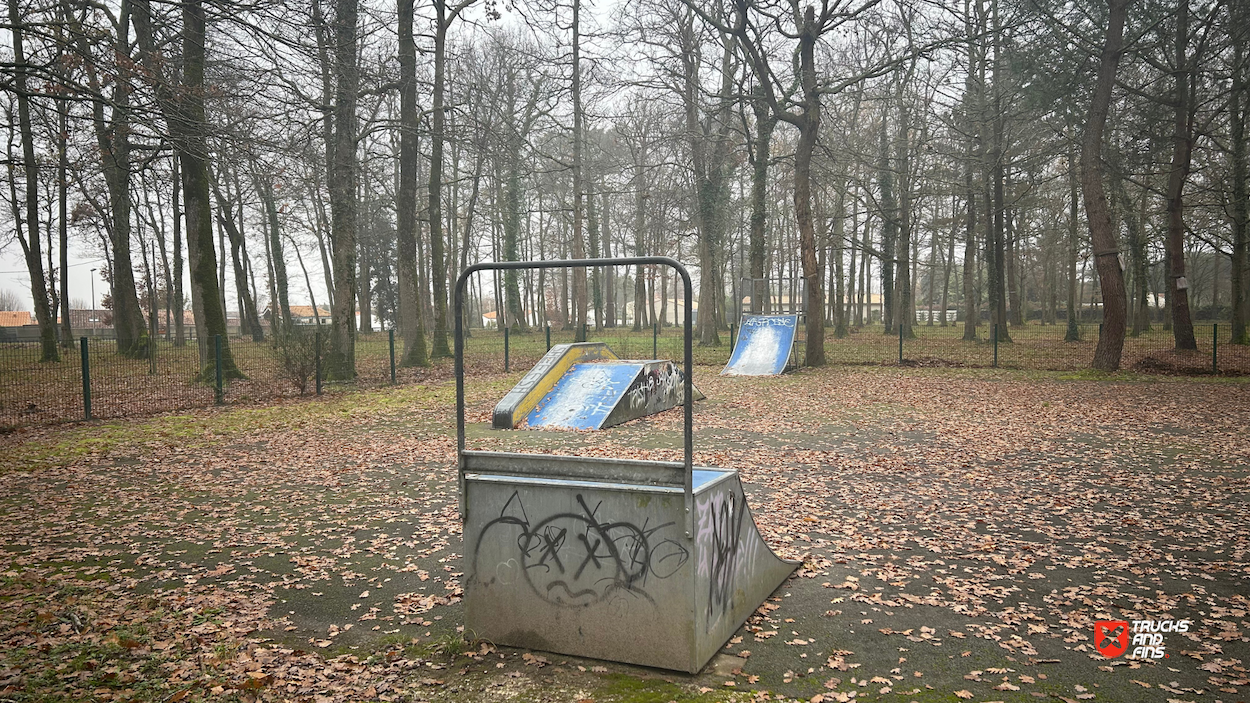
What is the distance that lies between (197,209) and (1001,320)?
24.7 m

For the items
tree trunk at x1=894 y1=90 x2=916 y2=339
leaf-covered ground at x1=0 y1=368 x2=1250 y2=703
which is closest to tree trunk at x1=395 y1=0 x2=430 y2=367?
leaf-covered ground at x1=0 y1=368 x2=1250 y2=703

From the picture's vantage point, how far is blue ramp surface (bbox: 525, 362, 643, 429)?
1167cm

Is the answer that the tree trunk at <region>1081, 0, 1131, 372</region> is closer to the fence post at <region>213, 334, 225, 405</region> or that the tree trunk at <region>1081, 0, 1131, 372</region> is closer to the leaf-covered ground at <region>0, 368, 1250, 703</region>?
the leaf-covered ground at <region>0, 368, 1250, 703</region>

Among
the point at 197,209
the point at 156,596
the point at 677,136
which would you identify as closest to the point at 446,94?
the point at 677,136

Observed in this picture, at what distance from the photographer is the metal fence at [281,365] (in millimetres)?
12984

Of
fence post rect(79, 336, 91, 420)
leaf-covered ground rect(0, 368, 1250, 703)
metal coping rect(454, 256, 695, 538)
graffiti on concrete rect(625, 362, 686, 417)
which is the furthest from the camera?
graffiti on concrete rect(625, 362, 686, 417)

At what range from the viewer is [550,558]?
3.84 metres

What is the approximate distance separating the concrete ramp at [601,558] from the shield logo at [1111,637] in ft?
6.01

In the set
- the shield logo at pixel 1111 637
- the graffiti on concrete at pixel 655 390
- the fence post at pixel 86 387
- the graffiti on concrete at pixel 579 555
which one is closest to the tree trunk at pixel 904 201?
the graffiti on concrete at pixel 655 390

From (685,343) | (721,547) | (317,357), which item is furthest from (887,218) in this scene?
(685,343)

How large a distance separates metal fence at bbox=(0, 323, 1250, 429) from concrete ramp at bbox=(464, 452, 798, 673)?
8381mm

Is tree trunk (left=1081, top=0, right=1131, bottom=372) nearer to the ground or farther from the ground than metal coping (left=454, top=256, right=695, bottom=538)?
farther from the ground

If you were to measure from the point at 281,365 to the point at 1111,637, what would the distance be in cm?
1512

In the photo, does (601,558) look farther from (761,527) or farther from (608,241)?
(608,241)
